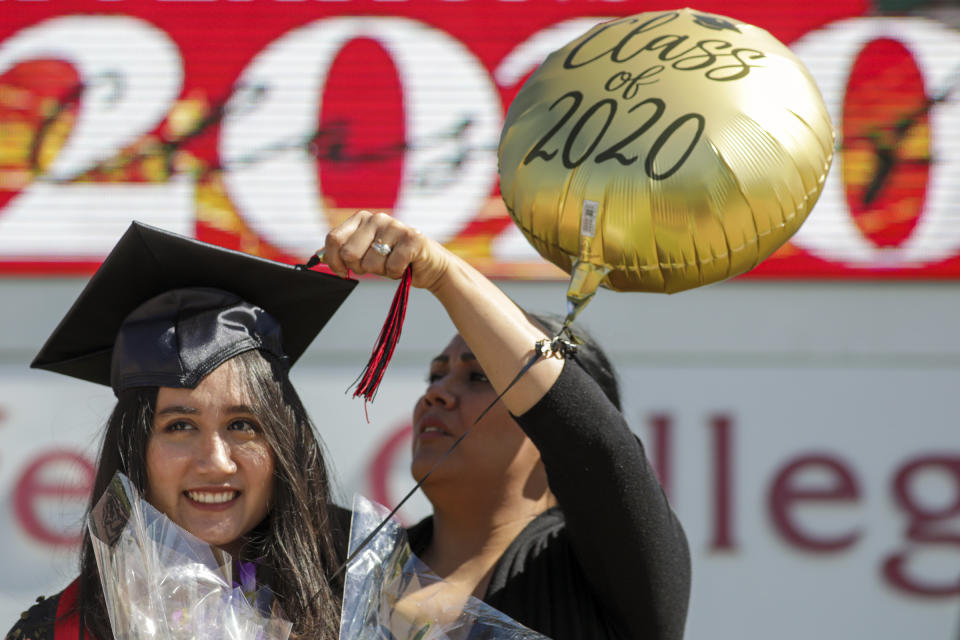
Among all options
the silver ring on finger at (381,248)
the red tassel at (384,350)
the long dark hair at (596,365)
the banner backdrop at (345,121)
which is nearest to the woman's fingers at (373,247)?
the silver ring on finger at (381,248)

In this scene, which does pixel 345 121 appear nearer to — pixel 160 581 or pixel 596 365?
pixel 596 365

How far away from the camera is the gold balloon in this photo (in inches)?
59.3

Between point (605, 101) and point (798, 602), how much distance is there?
301cm

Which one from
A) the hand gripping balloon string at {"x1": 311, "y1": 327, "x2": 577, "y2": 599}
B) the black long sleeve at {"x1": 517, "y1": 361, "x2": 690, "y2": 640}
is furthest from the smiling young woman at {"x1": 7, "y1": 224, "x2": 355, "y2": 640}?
the black long sleeve at {"x1": 517, "y1": 361, "x2": 690, "y2": 640}

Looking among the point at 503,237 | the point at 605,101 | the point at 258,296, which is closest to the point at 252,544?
the point at 258,296

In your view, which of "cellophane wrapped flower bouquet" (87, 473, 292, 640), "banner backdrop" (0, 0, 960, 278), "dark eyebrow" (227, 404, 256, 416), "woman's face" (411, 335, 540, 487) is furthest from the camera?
"banner backdrop" (0, 0, 960, 278)

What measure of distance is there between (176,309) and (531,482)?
75 cm

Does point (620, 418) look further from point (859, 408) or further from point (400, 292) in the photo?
point (859, 408)

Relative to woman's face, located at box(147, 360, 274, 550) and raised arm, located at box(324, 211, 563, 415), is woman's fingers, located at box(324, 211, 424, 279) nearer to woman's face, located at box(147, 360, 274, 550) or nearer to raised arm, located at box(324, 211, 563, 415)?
raised arm, located at box(324, 211, 563, 415)

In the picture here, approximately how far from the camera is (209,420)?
5.07ft

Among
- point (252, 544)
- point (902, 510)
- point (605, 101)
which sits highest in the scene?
point (605, 101)

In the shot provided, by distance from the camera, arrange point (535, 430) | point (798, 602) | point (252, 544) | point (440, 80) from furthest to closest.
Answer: point (440, 80), point (798, 602), point (252, 544), point (535, 430)

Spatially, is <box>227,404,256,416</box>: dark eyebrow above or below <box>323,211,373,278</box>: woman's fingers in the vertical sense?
below

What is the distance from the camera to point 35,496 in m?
4.18
